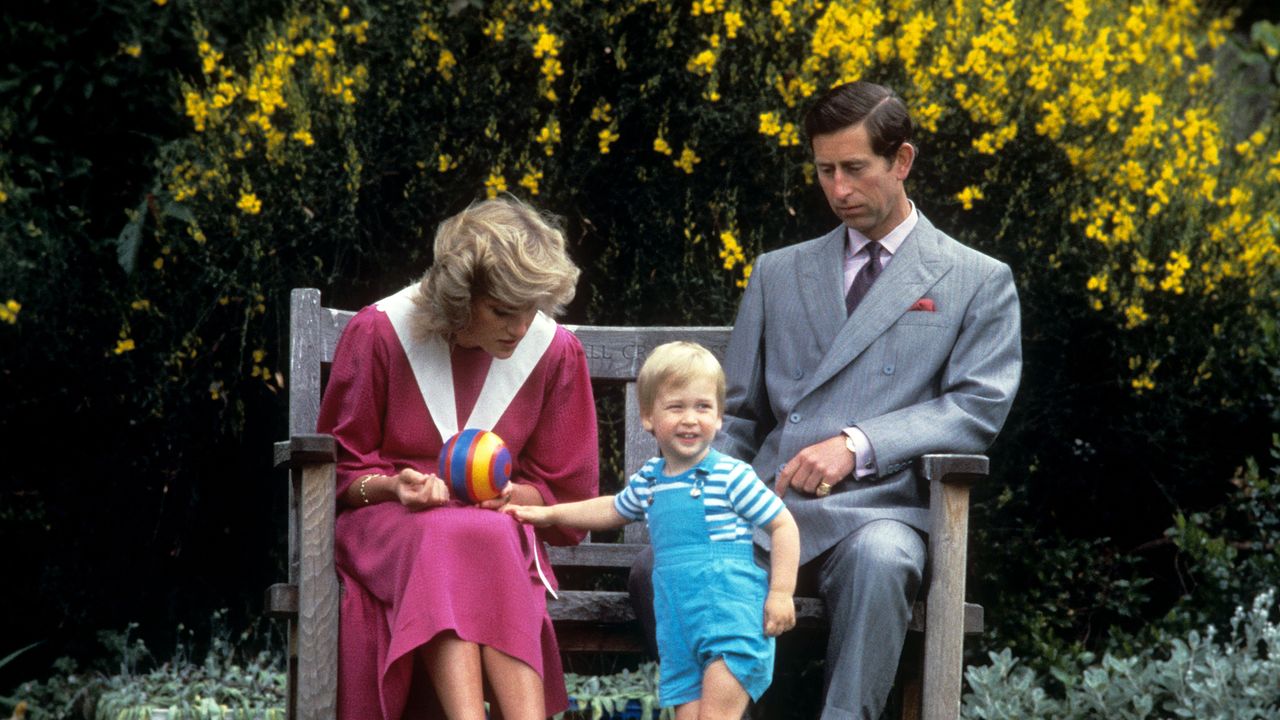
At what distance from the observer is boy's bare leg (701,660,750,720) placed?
3285mm

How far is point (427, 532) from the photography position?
335cm

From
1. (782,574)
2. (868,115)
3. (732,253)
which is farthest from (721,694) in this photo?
(732,253)

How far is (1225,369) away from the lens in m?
4.99

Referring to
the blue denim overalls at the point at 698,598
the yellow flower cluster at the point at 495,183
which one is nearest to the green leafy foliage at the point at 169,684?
the yellow flower cluster at the point at 495,183

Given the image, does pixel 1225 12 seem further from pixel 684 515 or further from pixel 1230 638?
pixel 684 515

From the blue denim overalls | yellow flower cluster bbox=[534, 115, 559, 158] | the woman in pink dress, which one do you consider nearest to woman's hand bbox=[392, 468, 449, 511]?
the woman in pink dress

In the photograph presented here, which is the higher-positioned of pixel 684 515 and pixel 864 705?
pixel 684 515

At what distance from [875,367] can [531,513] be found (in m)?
0.84

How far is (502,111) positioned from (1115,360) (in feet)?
6.19

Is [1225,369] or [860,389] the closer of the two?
[860,389]

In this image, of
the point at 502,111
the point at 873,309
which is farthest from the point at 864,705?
the point at 502,111

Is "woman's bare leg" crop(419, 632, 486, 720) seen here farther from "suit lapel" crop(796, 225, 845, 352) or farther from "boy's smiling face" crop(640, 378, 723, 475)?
"suit lapel" crop(796, 225, 845, 352)

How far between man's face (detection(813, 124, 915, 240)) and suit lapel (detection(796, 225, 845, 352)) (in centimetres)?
11

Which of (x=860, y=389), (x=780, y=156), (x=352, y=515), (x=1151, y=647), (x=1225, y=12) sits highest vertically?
(x=1225, y=12)
